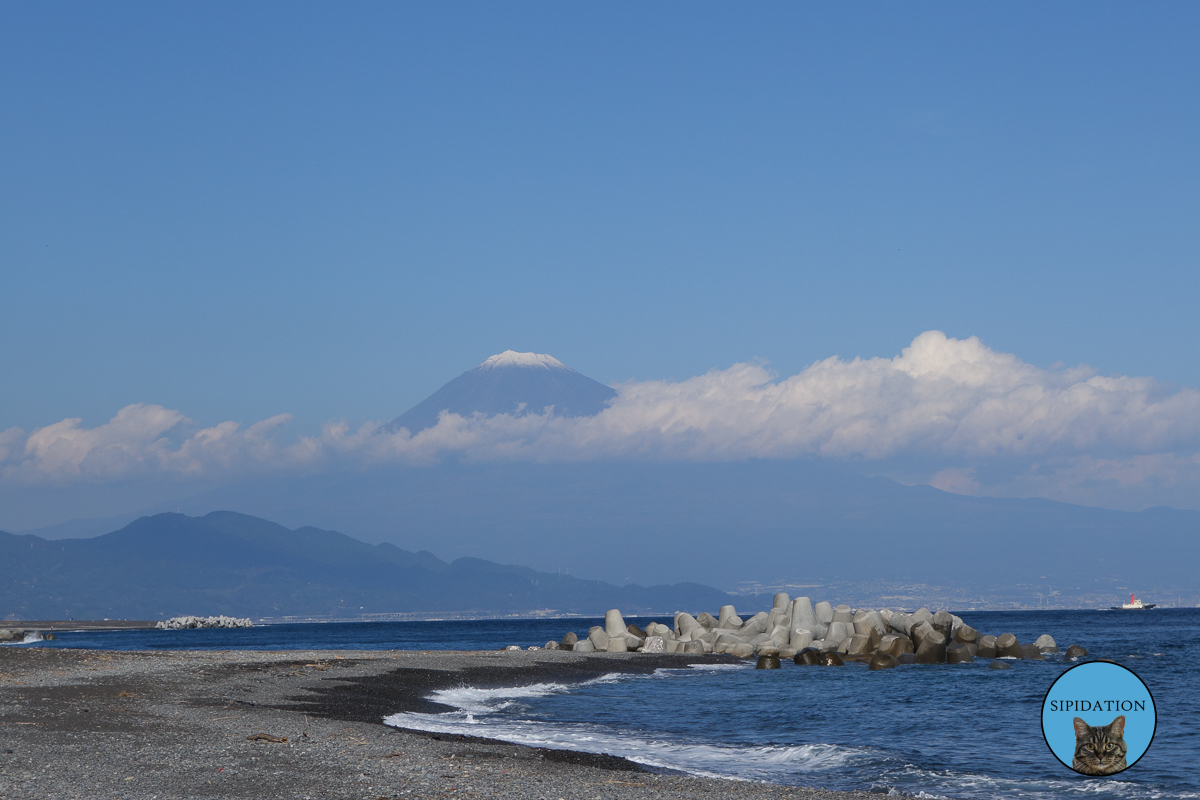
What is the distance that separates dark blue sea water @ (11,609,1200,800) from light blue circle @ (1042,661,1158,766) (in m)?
8.36

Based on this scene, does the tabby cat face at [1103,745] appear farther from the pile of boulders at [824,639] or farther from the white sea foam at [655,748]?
the pile of boulders at [824,639]

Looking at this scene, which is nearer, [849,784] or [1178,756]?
[849,784]

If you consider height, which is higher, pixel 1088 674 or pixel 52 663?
pixel 1088 674

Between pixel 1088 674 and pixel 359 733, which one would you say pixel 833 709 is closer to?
pixel 359 733

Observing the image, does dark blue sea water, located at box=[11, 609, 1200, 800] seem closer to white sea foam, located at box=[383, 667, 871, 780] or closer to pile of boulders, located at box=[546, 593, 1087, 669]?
white sea foam, located at box=[383, 667, 871, 780]

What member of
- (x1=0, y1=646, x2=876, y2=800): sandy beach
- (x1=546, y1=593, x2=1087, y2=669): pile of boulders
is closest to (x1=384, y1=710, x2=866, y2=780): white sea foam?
(x1=0, y1=646, x2=876, y2=800): sandy beach

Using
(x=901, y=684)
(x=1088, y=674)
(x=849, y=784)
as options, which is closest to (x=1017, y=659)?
(x=901, y=684)

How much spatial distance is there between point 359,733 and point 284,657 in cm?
2763

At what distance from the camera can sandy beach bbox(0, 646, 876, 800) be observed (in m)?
14.4

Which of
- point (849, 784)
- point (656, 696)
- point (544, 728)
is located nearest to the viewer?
point (849, 784)

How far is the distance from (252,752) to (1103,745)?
13166 millimetres

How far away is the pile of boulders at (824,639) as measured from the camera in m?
49.1

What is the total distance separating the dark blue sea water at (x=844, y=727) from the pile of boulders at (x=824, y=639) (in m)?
5.23

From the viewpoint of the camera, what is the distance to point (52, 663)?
3434 cm
